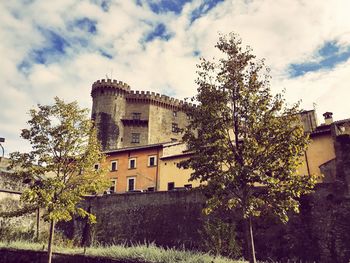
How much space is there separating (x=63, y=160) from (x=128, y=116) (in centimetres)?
3226

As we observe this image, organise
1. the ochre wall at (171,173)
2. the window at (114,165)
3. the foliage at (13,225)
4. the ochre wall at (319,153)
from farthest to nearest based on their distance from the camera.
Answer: the window at (114,165) < the ochre wall at (171,173) < the ochre wall at (319,153) < the foliage at (13,225)

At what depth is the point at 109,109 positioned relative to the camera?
45500 millimetres

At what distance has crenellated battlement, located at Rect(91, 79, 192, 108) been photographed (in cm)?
4641

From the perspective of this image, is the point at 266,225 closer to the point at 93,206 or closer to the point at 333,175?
the point at 333,175

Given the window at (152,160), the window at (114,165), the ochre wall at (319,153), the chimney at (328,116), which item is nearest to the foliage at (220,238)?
the ochre wall at (319,153)

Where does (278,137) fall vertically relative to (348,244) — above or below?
above

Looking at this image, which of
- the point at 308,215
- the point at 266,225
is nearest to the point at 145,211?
the point at 266,225

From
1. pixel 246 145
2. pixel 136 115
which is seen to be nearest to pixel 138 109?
pixel 136 115

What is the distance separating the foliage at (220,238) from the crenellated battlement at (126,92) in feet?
107

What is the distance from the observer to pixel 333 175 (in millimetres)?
20125

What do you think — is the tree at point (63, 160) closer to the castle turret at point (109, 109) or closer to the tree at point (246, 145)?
the tree at point (246, 145)

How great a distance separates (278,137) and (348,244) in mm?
7760

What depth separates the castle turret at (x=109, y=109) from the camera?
1734 inches

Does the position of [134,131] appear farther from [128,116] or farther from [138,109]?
[138,109]
